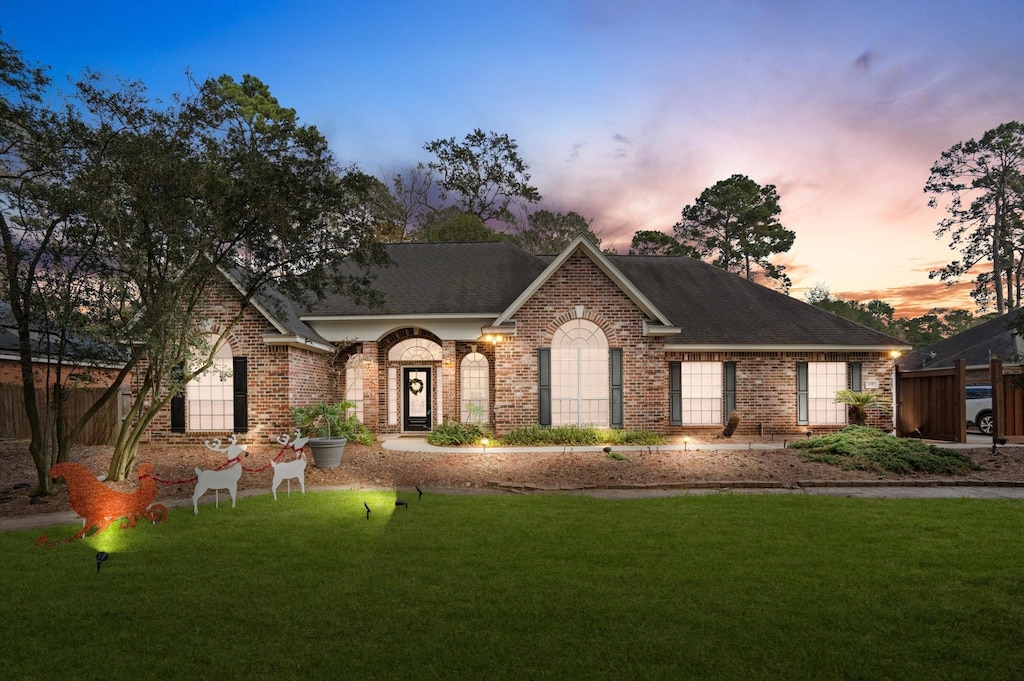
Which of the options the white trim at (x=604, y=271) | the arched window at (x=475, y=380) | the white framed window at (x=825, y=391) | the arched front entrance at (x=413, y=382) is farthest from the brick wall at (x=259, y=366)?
the white framed window at (x=825, y=391)

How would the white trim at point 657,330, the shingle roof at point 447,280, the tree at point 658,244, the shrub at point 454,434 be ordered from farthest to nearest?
the tree at point 658,244 → the shingle roof at point 447,280 → the white trim at point 657,330 → the shrub at point 454,434

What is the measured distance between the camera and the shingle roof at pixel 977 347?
86.2ft

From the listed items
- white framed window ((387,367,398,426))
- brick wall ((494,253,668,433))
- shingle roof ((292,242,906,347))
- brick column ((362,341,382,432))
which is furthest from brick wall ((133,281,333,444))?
brick wall ((494,253,668,433))

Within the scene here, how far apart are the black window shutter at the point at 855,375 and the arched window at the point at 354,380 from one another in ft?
51.6

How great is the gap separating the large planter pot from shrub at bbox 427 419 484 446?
14.0 feet

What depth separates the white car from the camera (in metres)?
19.9

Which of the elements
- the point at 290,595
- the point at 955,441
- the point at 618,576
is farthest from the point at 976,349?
the point at 290,595

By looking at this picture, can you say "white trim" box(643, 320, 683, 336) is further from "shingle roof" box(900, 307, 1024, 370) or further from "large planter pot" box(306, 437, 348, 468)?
"shingle roof" box(900, 307, 1024, 370)

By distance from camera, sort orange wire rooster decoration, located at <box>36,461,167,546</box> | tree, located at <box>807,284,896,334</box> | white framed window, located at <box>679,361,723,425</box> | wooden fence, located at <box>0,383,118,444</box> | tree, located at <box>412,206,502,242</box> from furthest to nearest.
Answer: tree, located at <box>807,284,896,334</box> → tree, located at <box>412,206,502,242</box> → white framed window, located at <box>679,361,723,425</box> → wooden fence, located at <box>0,383,118,444</box> → orange wire rooster decoration, located at <box>36,461,167,546</box>

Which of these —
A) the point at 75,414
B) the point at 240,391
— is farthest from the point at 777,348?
the point at 75,414

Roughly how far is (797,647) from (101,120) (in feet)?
39.4

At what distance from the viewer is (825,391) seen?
62.6 ft

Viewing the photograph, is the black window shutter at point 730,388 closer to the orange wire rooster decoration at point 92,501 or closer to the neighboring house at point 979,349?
the neighboring house at point 979,349

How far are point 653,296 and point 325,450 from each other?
12676 mm
